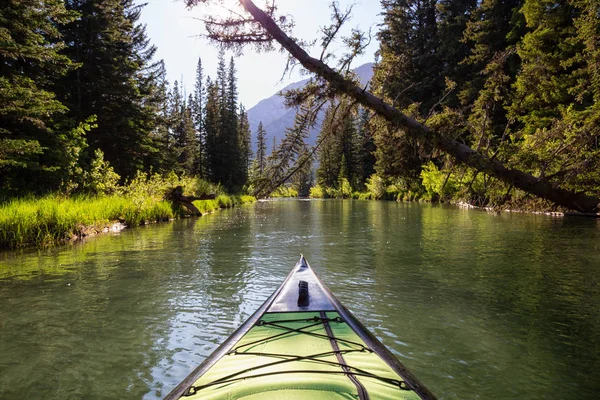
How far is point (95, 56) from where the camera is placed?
20719mm

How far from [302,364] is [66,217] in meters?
11.7

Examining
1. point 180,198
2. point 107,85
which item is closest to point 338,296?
point 180,198

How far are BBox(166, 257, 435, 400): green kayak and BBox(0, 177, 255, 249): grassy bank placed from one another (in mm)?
9674

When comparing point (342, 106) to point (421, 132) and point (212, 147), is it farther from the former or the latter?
point (212, 147)

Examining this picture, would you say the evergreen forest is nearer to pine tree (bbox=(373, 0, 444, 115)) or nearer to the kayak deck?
pine tree (bbox=(373, 0, 444, 115))

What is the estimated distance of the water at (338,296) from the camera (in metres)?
3.67

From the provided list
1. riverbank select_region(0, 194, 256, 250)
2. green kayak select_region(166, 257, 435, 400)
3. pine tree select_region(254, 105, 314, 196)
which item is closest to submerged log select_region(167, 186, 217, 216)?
riverbank select_region(0, 194, 256, 250)

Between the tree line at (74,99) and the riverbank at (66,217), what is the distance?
1495 mm

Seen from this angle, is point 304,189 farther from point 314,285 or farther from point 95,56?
point 314,285

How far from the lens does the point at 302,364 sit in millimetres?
2865

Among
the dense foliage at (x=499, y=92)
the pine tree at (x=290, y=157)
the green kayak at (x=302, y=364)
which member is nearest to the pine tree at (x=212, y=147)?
the dense foliage at (x=499, y=92)

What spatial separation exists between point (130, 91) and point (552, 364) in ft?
75.8

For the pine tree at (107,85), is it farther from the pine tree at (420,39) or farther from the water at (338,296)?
the pine tree at (420,39)

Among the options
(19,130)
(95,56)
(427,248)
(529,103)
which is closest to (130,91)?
(95,56)
